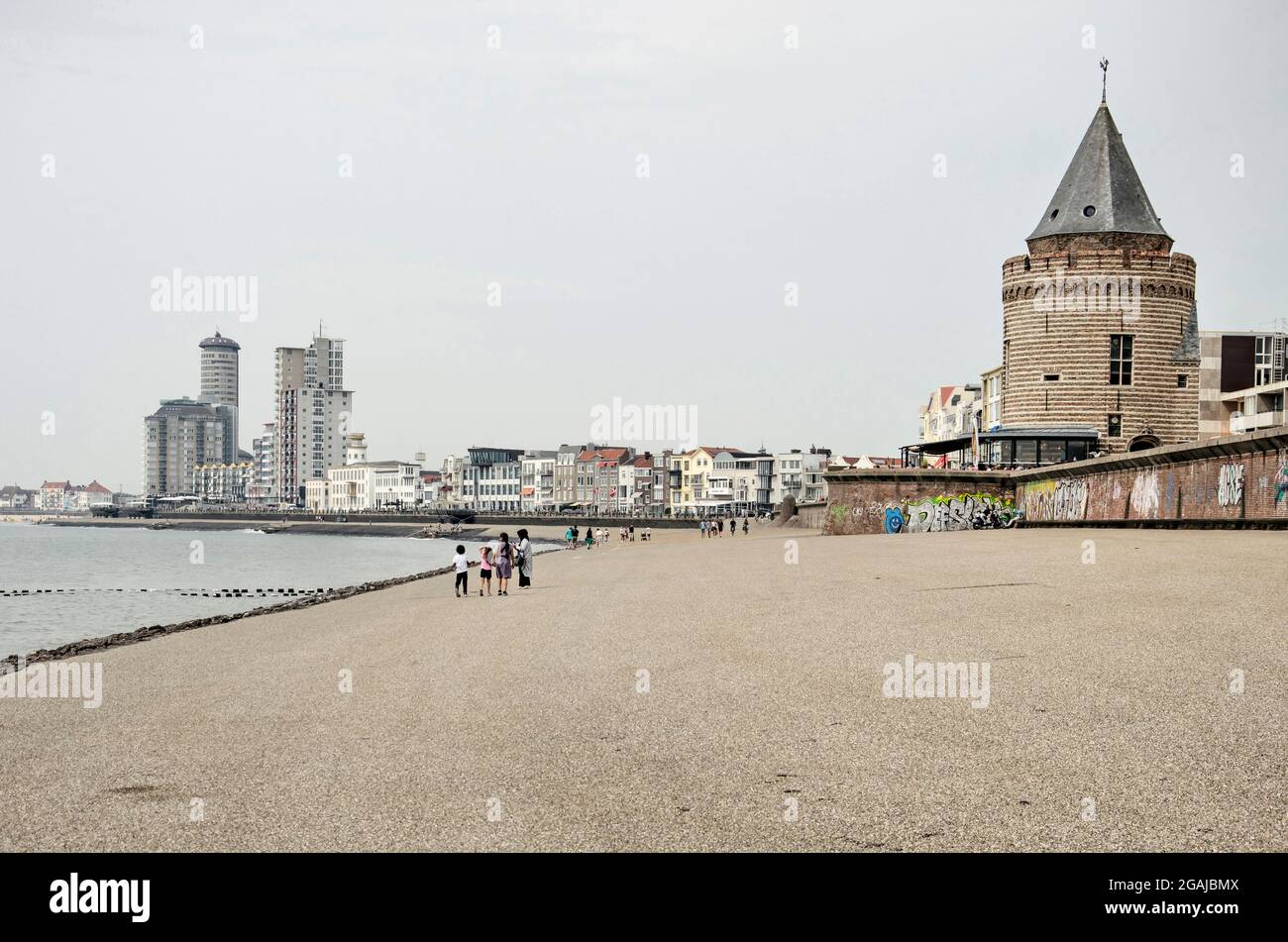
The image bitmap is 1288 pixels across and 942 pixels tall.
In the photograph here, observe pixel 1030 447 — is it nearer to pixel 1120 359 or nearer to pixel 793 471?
pixel 1120 359

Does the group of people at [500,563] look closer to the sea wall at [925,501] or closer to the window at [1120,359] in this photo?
the sea wall at [925,501]

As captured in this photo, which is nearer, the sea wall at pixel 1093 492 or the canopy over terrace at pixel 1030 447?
the sea wall at pixel 1093 492

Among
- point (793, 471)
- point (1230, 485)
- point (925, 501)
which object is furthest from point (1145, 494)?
point (793, 471)

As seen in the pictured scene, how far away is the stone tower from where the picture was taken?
63.7m

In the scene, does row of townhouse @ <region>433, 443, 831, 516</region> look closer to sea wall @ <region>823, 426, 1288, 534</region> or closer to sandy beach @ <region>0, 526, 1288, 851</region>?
sea wall @ <region>823, 426, 1288, 534</region>

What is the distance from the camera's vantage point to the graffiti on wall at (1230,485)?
99.4 ft

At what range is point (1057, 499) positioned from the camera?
158ft

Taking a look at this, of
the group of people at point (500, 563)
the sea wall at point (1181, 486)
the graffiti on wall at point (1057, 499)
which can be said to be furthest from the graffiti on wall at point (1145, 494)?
the group of people at point (500, 563)

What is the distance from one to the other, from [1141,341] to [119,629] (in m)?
52.7

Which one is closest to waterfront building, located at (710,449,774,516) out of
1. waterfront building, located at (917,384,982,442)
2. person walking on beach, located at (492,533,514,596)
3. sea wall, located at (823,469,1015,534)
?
waterfront building, located at (917,384,982,442)

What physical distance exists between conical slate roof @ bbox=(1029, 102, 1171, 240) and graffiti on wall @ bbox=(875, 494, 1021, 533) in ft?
61.6

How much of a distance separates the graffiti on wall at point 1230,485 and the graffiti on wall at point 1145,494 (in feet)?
16.7

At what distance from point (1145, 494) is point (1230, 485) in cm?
673
